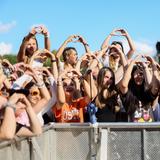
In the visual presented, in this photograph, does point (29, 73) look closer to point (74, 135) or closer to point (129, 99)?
point (74, 135)

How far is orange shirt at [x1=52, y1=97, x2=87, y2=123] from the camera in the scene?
23.4 feet

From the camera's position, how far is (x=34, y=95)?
6461 mm

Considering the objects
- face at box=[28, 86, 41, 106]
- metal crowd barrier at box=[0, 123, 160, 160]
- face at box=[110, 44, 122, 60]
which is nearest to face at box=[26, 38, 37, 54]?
face at box=[110, 44, 122, 60]

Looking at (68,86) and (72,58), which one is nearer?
(68,86)

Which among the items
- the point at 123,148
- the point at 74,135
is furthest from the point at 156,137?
the point at 74,135

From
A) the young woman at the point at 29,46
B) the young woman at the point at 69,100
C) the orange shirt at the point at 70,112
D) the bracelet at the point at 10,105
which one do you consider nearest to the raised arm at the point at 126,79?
the young woman at the point at 69,100

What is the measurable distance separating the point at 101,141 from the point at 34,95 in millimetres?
978

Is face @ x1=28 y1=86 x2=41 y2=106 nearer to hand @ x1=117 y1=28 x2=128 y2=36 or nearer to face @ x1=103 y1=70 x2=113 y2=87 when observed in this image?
face @ x1=103 y1=70 x2=113 y2=87

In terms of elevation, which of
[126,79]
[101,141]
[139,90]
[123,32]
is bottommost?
[101,141]

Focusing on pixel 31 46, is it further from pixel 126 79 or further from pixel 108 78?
pixel 126 79

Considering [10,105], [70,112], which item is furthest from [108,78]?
[10,105]

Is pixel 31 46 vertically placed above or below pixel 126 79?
above

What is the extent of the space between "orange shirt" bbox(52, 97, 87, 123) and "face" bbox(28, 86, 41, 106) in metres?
0.66

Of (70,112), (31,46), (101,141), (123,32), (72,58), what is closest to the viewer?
(101,141)
